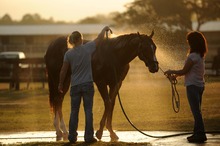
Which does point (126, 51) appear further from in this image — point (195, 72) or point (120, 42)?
point (195, 72)

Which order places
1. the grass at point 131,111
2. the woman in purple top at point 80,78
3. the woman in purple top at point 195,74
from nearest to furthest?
the woman in purple top at point 80,78 → the woman in purple top at point 195,74 → the grass at point 131,111

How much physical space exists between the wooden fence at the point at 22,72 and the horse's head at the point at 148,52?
20657 mm

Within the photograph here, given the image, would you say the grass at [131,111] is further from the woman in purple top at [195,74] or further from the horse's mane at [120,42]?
the woman in purple top at [195,74]

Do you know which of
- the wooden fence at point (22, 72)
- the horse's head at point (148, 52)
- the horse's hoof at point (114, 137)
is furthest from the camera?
the wooden fence at point (22, 72)

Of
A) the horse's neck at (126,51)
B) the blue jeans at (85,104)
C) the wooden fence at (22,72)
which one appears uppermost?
the horse's neck at (126,51)

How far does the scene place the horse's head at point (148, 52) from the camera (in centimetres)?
1403

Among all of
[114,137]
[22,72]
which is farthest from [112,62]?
[22,72]

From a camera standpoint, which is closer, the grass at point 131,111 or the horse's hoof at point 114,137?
the horse's hoof at point 114,137

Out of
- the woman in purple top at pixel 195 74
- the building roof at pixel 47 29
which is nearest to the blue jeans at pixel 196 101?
the woman in purple top at pixel 195 74

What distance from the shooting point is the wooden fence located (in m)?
35.2

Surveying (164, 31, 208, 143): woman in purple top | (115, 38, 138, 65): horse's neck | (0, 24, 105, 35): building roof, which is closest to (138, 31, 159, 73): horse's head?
(115, 38, 138, 65): horse's neck

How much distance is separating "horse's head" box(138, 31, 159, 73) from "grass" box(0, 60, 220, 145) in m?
2.96

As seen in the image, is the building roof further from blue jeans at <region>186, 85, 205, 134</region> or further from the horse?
blue jeans at <region>186, 85, 205, 134</region>

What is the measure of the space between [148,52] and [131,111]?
26.2 feet
